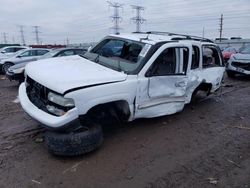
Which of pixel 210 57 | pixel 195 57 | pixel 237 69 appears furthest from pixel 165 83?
pixel 237 69

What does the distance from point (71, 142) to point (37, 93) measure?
1132 mm

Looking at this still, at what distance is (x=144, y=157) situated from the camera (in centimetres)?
428

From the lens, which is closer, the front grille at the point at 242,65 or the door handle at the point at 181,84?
the door handle at the point at 181,84

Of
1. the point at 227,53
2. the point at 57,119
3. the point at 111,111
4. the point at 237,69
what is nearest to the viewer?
the point at 57,119

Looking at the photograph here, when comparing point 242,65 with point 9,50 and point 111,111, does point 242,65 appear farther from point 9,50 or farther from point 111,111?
point 9,50

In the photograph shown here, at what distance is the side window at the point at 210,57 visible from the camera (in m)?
7.14

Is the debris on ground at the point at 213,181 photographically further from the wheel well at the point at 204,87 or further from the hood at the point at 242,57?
the hood at the point at 242,57

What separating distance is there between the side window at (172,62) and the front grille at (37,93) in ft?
6.76

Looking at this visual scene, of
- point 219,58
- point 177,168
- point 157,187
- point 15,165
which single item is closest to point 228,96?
point 219,58

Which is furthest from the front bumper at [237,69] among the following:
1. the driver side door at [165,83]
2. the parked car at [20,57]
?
the parked car at [20,57]

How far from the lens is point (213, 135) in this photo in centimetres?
534

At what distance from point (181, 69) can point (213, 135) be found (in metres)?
1.47

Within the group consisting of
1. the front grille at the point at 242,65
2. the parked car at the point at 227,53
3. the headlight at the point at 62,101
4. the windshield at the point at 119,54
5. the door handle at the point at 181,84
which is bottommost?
the parked car at the point at 227,53

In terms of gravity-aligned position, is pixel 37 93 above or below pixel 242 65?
above
